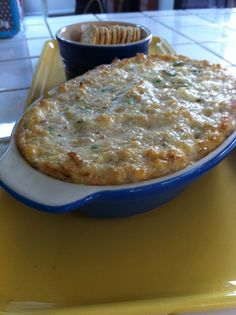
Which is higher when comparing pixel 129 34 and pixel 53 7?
pixel 129 34

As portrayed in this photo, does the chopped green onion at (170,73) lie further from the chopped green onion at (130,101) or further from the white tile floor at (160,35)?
the white tile floor at (160,35)

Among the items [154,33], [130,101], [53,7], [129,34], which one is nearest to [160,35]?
[154,33]

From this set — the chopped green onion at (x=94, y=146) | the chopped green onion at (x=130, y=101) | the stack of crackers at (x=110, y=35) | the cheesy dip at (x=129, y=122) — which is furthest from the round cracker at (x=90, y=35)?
the chopped green onion at (x=94, y=146)

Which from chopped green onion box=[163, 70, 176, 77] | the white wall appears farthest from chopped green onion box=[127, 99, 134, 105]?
the white wall

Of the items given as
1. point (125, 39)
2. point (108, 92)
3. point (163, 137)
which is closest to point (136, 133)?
point (163, 137)

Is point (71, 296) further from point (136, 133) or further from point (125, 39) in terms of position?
point (125, 39)

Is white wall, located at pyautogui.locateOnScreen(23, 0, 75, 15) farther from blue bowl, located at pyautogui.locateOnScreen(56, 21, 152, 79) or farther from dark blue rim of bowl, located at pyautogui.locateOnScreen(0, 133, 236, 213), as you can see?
dark blue rim of bowl, located at pyautogui.locateOnScreen(0, 133, 236, 213)

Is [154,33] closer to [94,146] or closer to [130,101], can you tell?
[130,101]

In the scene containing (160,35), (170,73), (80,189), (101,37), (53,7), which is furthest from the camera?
(53,7)
